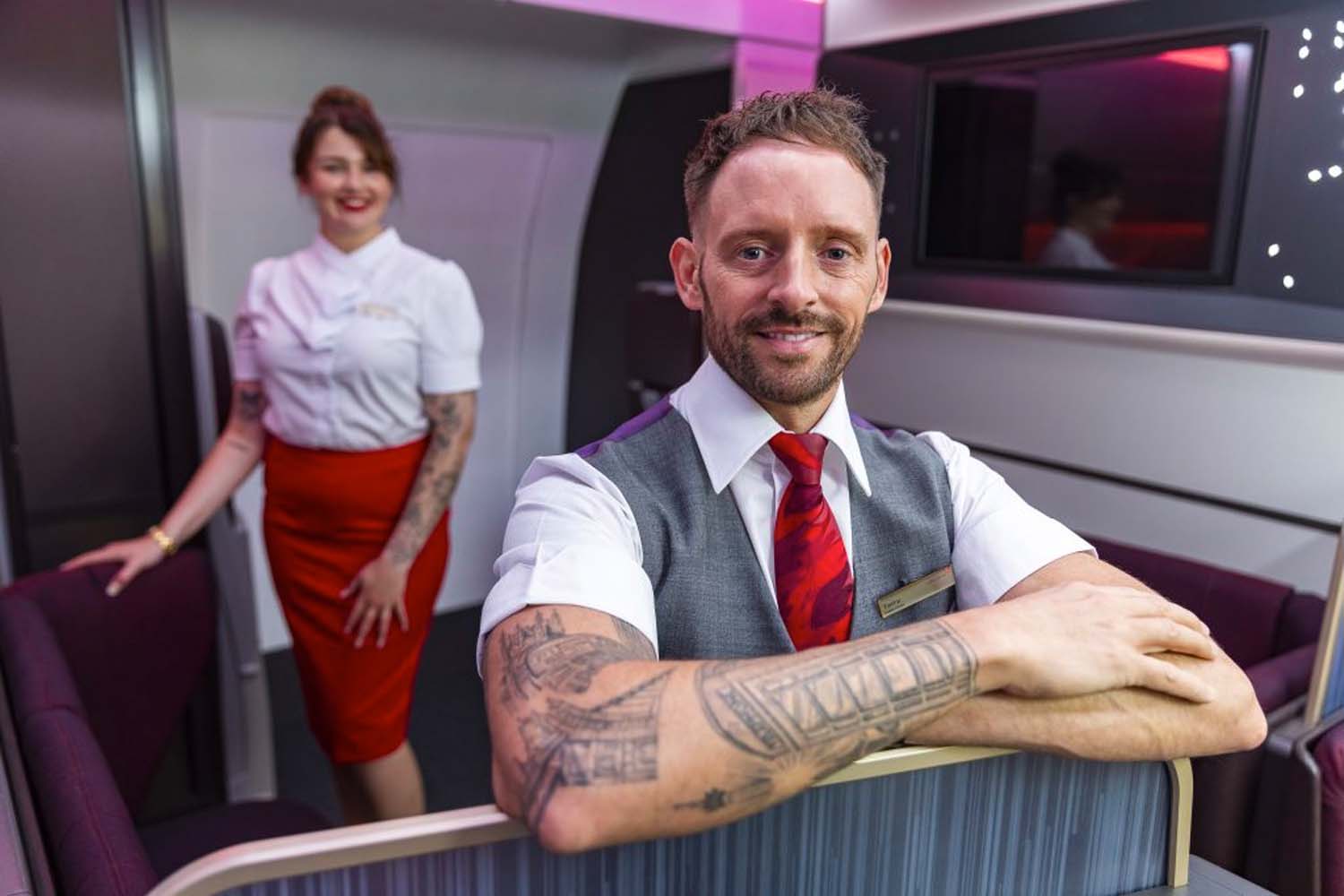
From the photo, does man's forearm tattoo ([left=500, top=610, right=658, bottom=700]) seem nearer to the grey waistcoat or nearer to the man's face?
the grey waistcoat

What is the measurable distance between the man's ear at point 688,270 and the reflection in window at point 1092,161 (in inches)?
57.5

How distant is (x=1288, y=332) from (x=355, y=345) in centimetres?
195

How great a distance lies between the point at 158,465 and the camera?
2545 mm

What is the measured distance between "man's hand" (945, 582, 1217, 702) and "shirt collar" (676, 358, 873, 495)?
37cm

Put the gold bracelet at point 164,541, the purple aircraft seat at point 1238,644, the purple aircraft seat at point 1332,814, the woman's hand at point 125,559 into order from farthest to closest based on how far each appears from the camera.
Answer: the gold bracelet at point 164,541 → the woman's hand at point 125,559 → the purple aircraft seat at point 1238,644 → the purple aircraft seat at point 1332,814

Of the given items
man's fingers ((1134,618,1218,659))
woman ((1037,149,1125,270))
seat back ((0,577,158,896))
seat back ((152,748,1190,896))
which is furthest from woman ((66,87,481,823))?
man's fingers ((1134,618,1218,659))

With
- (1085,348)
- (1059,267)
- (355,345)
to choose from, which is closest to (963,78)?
(1059,267)

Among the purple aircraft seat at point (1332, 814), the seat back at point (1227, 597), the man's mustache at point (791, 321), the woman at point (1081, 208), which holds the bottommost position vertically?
the purple aircraft seat at point (1332, 814)

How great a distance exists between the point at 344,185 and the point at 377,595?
0.90m

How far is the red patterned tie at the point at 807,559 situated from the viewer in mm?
1265

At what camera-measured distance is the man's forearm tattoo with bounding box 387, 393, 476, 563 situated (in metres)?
2.31

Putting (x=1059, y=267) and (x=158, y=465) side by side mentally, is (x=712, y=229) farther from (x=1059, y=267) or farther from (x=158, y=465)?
(x=158, y=465)

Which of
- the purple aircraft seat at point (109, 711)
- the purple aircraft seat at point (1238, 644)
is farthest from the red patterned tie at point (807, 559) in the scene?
the purple aircraft seat at point (109, 711)

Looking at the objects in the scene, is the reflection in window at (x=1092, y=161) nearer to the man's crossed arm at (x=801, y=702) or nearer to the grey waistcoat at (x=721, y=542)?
the grey waistcoat at (x=721, y=542)
